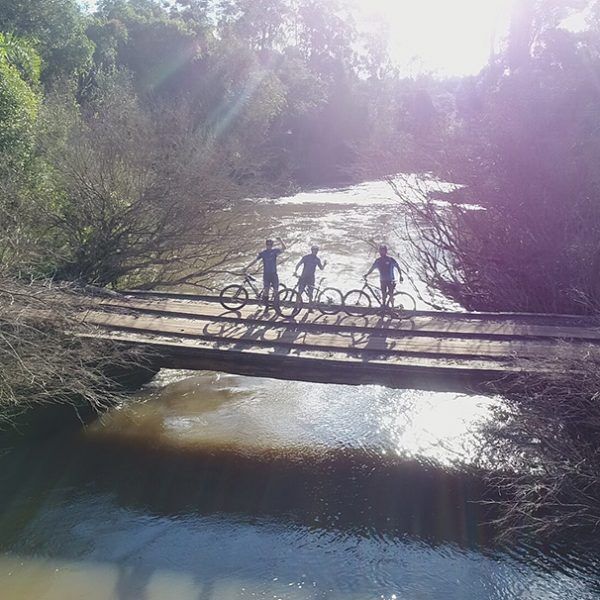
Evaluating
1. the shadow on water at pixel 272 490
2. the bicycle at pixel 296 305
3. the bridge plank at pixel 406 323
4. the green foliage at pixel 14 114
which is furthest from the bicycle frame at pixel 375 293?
the green foliage at pixel 14 114

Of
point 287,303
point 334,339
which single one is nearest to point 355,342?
point 334,339

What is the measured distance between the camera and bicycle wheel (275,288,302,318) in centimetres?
1323

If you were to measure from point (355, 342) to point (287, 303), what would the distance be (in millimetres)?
2541

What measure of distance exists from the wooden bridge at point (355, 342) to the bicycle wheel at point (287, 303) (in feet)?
0.62

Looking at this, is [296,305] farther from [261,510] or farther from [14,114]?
[14,114]

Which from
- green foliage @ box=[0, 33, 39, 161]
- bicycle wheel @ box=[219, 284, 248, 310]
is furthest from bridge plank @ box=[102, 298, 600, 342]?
green foliage @ box=[0, 33, 39, 161]

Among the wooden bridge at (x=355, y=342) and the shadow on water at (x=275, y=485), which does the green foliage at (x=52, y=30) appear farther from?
the shadow on water at (x=275, y=485)

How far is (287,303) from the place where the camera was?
1376 cm

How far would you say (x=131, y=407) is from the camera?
13.2 metres

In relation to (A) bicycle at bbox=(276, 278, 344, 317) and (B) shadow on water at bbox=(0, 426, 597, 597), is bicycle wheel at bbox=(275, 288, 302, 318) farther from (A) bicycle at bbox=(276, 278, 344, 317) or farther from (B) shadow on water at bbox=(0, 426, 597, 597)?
(B) shadow on water at bbox=(0, 426, 597, 597)

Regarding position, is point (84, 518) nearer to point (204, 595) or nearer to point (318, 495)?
point (204, 595)

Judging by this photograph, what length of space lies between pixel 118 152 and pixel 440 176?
365 inches

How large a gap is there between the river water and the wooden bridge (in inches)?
63.4

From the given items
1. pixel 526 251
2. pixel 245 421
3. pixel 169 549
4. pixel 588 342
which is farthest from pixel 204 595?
pixel 526 251
